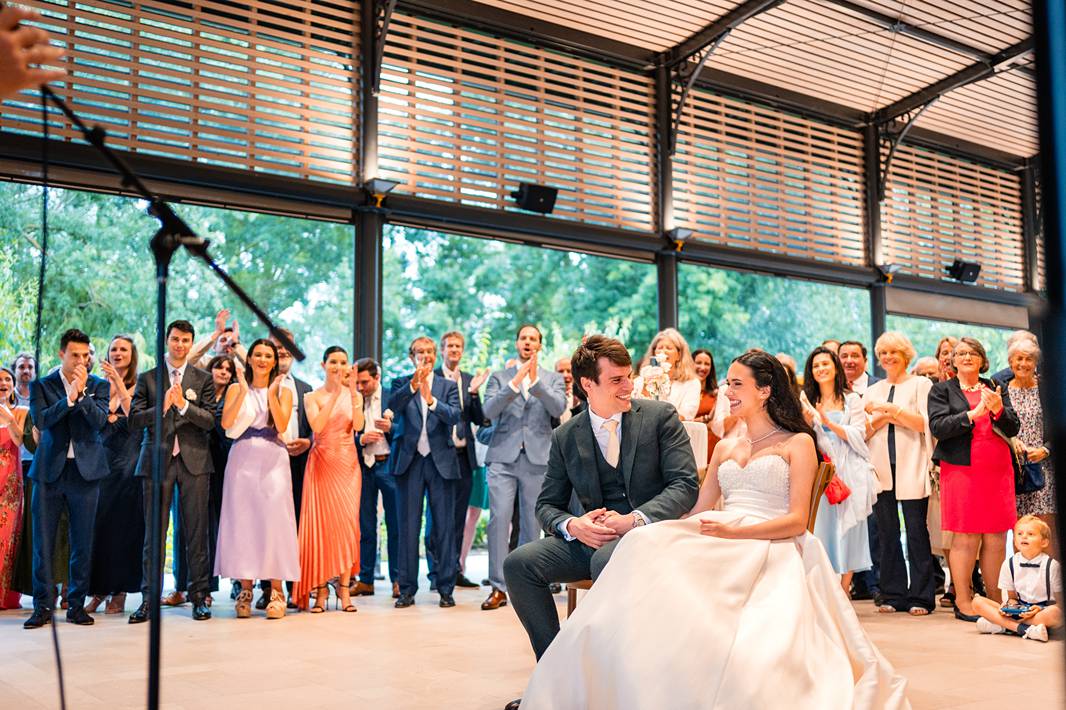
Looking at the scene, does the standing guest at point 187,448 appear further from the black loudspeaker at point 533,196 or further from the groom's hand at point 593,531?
the black loudspeaker at point 533,196

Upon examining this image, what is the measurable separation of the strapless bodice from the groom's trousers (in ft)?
1.59

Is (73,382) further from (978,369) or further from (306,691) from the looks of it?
(978,369)

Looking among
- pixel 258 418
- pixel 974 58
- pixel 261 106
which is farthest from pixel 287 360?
pixel 974 58

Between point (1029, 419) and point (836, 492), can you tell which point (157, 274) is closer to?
point (836, 492)

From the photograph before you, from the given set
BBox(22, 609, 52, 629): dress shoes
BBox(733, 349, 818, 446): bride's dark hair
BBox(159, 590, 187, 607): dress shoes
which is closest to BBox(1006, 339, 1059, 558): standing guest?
BBox(733, 349, 818, 446): bride's dark hair

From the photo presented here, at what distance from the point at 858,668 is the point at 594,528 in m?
0.99

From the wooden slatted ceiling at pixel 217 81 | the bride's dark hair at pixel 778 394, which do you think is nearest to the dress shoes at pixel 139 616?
the wooden slatted ceiling at pixel 217 81

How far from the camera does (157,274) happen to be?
220 centimetres

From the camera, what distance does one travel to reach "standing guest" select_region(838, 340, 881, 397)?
7.03m

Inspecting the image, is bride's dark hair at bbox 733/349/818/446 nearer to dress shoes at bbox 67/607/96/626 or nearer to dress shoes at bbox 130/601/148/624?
dress shoes at bbox 130/601/148/624

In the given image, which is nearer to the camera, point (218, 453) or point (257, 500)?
point (257, 500)

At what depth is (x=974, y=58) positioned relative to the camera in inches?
420

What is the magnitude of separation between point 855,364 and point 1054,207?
667 cm

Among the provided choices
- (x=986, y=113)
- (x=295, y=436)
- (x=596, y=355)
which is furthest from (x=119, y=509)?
(x=986, y=113)
